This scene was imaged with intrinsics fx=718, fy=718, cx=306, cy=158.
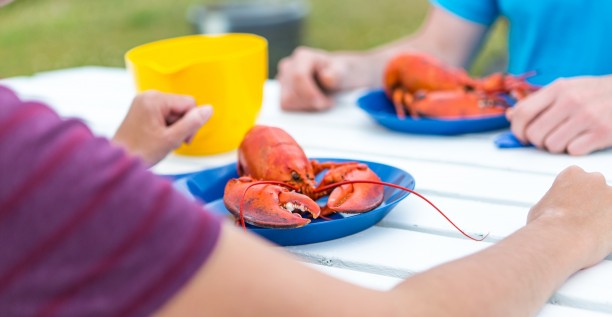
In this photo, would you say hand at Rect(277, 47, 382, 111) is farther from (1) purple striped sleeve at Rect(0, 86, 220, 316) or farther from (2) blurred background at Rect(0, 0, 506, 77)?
(2) blurred background at Rect(0, 0, 506, 77)

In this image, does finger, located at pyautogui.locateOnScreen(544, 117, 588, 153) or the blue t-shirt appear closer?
finger, located at pyautogui.locateOnScreen(544, 117, 588, 153)

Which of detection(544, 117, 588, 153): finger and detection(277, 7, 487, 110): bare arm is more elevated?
detection(544, 117, 588, 153): finger

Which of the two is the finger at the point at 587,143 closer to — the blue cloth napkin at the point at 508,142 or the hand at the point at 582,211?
the blue cloth napkin at the point at 508,142

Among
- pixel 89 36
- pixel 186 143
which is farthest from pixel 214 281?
pixel 89 36

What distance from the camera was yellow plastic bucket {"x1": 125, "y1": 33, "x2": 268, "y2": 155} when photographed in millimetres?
1219

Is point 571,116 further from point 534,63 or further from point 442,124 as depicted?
point 534,63

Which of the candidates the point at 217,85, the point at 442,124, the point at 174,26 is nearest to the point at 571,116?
the point at 442,124

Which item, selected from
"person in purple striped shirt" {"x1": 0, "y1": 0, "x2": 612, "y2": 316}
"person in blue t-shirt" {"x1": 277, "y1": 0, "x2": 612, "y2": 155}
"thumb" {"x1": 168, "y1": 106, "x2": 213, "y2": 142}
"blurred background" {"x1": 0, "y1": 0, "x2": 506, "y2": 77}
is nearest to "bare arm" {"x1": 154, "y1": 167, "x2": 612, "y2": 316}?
"person in purple striped shirt" {"x1": 0, "y1": 0, "x2": 612, "y2": 316}

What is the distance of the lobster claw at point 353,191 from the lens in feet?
2.84

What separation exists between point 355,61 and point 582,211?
37.1 inches

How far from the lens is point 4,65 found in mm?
5301

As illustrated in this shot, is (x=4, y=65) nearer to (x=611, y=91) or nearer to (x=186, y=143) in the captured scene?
(x=186, y=143)

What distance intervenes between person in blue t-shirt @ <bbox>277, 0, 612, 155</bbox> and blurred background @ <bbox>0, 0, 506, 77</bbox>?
241cm

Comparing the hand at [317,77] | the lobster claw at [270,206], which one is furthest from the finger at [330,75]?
the lobster claw at [270,206]
